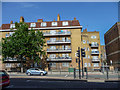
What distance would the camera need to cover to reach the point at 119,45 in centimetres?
4506

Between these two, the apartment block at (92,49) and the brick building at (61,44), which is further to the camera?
the apartment block at (92,49)

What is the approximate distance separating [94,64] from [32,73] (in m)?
29.0

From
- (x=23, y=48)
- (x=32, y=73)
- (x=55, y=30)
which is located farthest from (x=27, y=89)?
(x=55, y=30)

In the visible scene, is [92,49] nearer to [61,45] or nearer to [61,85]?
[61,45]

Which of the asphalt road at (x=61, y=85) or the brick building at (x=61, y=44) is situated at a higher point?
the brick building at (x=61, y=44)

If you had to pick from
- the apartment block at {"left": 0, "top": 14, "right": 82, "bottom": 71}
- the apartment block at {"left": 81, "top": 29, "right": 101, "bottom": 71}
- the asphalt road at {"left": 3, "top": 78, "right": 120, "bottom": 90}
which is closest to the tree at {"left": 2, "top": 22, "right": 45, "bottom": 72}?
the apartment block at {"left": 0, "top": 14, "right": 82, "bottom": 71}

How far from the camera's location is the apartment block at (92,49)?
4702 cm

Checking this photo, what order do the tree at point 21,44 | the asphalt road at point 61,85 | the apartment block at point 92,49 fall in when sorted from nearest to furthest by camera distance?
the asphalt road at point 61,85, the tree at point 21,44, the apartment block at point 92,49

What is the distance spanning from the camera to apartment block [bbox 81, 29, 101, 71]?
1851 inches

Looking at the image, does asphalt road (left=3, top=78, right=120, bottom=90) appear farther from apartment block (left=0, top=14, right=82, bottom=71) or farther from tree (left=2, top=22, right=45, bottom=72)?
apartment block (left=0, top=14, right=82, bottom=71)

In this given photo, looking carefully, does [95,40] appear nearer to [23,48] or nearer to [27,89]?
[23,48]

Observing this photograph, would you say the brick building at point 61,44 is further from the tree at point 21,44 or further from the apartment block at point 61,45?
the tree at point 21,44

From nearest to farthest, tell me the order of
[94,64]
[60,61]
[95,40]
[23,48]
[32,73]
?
[32,73] → [23,48] → [60,61] → [94,64] → [95,40]

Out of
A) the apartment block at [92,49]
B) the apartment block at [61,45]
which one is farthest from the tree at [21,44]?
the apartment block at [92,49]
